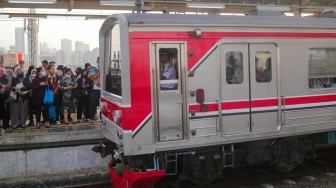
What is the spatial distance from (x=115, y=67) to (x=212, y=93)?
6.06ft

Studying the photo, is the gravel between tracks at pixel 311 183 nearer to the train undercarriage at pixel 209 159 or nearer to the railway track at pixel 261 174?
the railway track at pixel 261 174

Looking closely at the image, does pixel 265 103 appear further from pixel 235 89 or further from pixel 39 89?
pixel 39 89

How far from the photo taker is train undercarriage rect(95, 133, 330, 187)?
594 cm

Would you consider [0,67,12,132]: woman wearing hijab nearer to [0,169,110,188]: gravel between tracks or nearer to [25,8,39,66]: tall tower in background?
[0,169,110,188]: gravel between tracks

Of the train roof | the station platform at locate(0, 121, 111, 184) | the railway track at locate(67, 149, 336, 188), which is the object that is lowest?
the railway track at locate(67, 149, 336, 188)

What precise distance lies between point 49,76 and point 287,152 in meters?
6.10

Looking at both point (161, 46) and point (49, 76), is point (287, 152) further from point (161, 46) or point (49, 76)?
point (49, 76)

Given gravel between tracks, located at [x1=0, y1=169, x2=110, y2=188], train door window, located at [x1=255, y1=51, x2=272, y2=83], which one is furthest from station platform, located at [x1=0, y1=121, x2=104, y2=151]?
train door window, located at [x1=255, y1=51, x2=272, y2=83]

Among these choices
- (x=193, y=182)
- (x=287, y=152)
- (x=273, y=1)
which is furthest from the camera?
(x=273, y=1)

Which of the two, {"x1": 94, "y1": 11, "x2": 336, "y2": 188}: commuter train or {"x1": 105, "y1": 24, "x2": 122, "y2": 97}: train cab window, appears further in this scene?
{"x1": 105, "y1": 24, "x2": 122, "y2": 97}: train cab window

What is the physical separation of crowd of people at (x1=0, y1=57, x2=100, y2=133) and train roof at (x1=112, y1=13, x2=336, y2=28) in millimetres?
3991

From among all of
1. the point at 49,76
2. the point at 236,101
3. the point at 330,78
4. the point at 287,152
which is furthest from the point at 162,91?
the point at 49,76

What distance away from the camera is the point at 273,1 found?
53.6 feet

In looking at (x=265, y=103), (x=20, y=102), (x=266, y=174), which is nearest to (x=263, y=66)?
(x=265, y=103)
